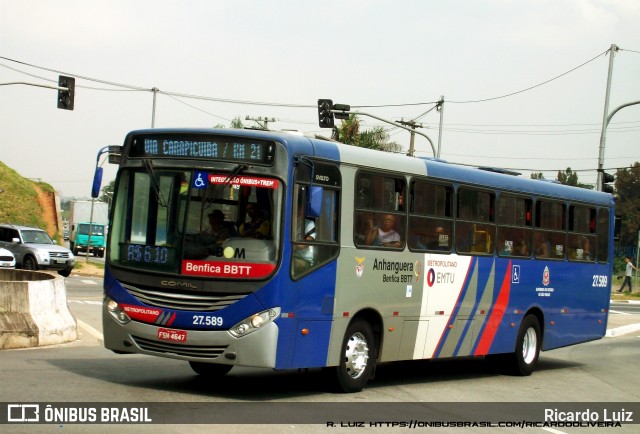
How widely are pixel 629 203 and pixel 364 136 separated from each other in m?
53.8

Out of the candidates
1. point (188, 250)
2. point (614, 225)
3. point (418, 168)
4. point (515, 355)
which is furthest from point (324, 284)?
point (614, 225)

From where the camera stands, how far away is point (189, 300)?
1095 centimetres

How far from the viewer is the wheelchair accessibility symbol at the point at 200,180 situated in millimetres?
11133

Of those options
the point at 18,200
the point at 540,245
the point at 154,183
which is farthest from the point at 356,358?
the point at 18,200

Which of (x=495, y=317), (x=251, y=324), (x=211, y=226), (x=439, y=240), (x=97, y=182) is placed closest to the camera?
(x=251, y=324)

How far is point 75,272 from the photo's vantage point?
44.3 meters

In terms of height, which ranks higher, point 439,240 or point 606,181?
point 606,181

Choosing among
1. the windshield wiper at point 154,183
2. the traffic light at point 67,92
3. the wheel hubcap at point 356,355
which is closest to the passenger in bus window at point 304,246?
the wheel hubcap at point 356,355

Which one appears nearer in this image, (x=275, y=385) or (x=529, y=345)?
(x=275, y=385)

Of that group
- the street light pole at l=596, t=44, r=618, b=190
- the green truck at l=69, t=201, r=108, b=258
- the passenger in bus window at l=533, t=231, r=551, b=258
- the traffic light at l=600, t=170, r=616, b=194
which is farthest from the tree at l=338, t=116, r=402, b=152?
the passenger in bus window at l=533, t=231, r=551, b=258

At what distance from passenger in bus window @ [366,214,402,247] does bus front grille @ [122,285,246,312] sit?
2.44 m

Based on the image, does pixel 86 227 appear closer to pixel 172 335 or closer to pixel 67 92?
pixel 67 92

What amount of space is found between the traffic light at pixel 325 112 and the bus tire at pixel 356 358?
64.6ft

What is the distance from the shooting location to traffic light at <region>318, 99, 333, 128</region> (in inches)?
1249
